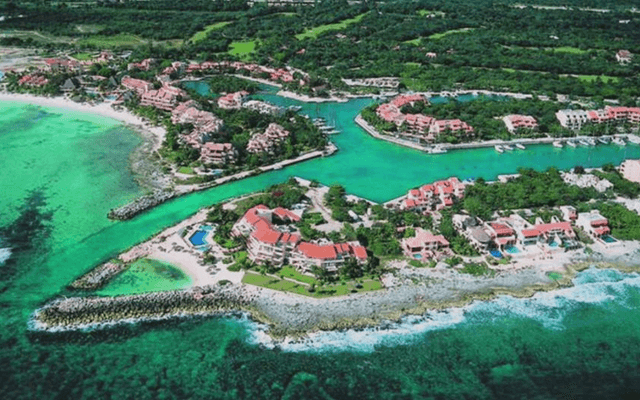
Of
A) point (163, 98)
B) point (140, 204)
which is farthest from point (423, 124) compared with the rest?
point (140, 204)

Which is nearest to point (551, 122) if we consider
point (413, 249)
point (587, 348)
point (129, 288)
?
point (413, 249)

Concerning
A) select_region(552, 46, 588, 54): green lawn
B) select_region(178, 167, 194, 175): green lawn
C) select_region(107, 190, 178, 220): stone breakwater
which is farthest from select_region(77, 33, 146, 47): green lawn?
select_region(552, 46, 588, 54): green lawn

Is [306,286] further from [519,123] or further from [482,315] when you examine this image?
[519,123]

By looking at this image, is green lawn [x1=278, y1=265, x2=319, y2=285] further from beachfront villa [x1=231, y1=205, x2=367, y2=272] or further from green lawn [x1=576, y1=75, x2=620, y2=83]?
green lawn [x1=576, y1=75, x2=620, y2=83]

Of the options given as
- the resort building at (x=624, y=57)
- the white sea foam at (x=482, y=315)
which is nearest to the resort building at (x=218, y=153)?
the white sea foam at (x=482, y=315)

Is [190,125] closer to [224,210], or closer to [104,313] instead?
[224,210]

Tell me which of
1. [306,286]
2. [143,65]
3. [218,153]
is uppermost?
[143,65]
